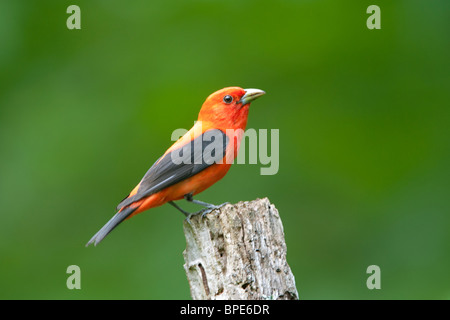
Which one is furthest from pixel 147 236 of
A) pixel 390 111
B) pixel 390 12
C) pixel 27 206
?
pixel 390 12

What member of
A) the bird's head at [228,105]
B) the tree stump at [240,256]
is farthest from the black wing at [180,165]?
the tree stump at [240,256]

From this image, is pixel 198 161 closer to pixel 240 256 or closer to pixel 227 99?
pixel 227 99

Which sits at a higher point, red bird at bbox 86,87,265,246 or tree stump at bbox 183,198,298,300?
red bird at bbox 86,87,265,246

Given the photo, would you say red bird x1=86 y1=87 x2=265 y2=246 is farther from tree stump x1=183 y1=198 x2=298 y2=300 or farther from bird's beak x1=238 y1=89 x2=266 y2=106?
tree stump x1=183 y1=198 x2=298 y2=300

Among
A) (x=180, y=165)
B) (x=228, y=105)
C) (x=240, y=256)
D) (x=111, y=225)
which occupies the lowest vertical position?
(x=240, y=256)

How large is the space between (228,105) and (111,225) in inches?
66.2

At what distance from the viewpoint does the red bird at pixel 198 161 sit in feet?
18.9

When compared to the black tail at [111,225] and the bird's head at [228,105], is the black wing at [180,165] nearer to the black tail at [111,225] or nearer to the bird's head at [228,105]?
the black tail at [111,225]

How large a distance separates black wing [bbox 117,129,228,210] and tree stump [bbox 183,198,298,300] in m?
0.75

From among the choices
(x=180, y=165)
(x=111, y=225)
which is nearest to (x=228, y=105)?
(x=180, y=165)

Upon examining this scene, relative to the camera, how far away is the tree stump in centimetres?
472

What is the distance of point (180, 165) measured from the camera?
5.87m

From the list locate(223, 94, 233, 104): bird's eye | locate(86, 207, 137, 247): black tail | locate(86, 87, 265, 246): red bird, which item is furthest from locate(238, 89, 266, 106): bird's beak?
locate(86, 207, 137, 247): black tail

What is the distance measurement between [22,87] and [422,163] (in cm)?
500
